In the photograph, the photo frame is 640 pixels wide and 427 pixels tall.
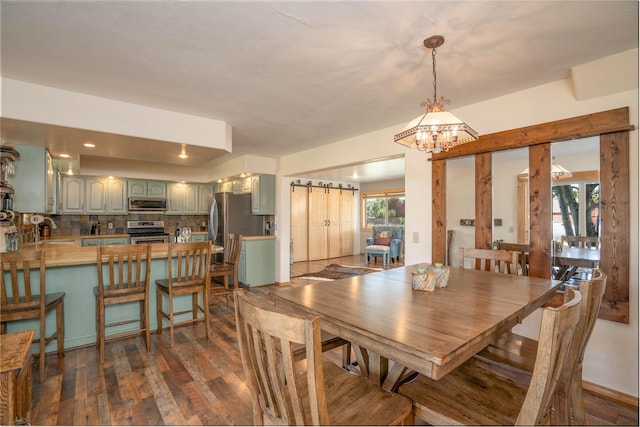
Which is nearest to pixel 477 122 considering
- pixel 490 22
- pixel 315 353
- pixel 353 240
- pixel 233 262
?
pixel 490 22

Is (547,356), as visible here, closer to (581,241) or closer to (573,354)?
(573,354)

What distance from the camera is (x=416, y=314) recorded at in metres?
1.37

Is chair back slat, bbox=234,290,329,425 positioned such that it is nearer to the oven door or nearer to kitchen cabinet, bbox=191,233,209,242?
the oven door

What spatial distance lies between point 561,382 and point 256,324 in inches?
52.0

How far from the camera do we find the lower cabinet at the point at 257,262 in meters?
5.08

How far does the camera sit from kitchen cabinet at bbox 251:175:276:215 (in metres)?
5.21

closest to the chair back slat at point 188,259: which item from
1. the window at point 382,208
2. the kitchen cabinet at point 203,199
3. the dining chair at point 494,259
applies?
the dining chair at point 494,259

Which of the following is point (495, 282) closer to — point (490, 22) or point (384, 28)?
point (490, 22)

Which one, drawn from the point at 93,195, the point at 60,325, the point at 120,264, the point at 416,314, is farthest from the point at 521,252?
the point at 93,195

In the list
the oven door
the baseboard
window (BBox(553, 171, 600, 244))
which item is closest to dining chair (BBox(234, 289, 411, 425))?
the baseboard

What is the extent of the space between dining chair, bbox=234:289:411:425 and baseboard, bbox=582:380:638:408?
195 cm

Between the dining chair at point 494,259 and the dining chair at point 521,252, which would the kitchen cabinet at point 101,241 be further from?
the dining chair at point 521,252

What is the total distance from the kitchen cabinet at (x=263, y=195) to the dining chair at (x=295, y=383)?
410 centimetres

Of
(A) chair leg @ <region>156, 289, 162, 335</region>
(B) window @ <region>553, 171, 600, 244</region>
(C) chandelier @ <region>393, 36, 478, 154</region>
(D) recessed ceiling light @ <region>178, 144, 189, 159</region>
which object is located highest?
(D) recessed ceiling light @ <region>178, 144, 189, 159</region>
